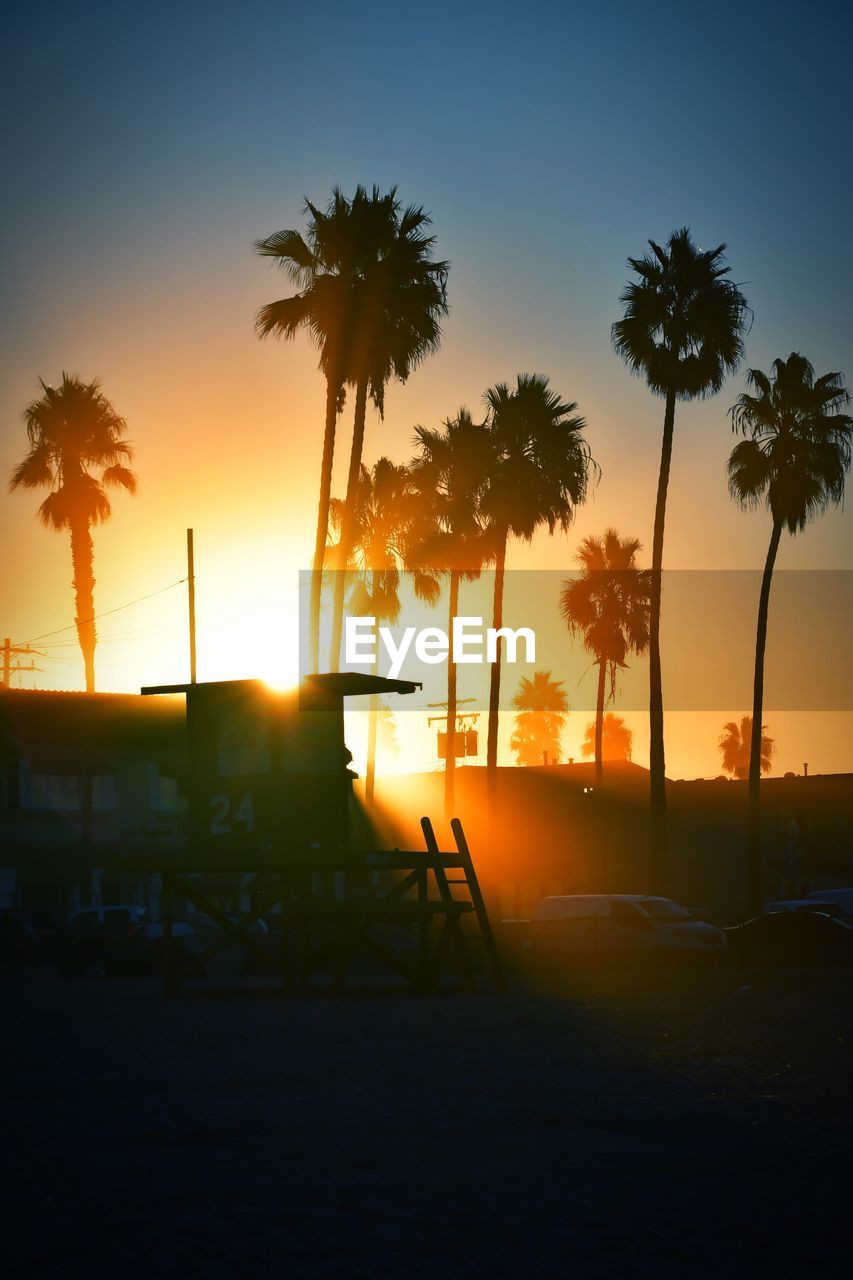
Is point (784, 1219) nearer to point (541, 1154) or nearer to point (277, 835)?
point (541, 1154)

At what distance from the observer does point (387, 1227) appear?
7184mm

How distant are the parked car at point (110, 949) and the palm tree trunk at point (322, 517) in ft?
26.8

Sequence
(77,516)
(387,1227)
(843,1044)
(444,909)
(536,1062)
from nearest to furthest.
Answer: (387,1227)
(536,1062)
(843,1044)
(444,909)
(77,516)

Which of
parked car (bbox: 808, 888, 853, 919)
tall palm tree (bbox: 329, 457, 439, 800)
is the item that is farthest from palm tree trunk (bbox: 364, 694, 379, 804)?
parked car (bbox: 808, 888, 853, 919)

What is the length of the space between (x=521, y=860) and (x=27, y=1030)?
52006mm

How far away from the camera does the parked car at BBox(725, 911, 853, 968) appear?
108ft

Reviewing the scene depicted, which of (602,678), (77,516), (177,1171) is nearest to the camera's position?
(177,1171)

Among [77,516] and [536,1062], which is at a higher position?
[77,516]

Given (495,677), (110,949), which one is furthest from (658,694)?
(110,949)

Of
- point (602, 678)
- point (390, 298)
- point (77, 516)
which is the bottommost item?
point (602, 678)

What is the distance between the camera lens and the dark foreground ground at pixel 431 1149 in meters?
6.73

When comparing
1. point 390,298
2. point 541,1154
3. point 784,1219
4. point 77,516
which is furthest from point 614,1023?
point 77,516

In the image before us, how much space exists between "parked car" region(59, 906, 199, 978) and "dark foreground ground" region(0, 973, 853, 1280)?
14633 millimetres

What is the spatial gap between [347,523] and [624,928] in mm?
12189
